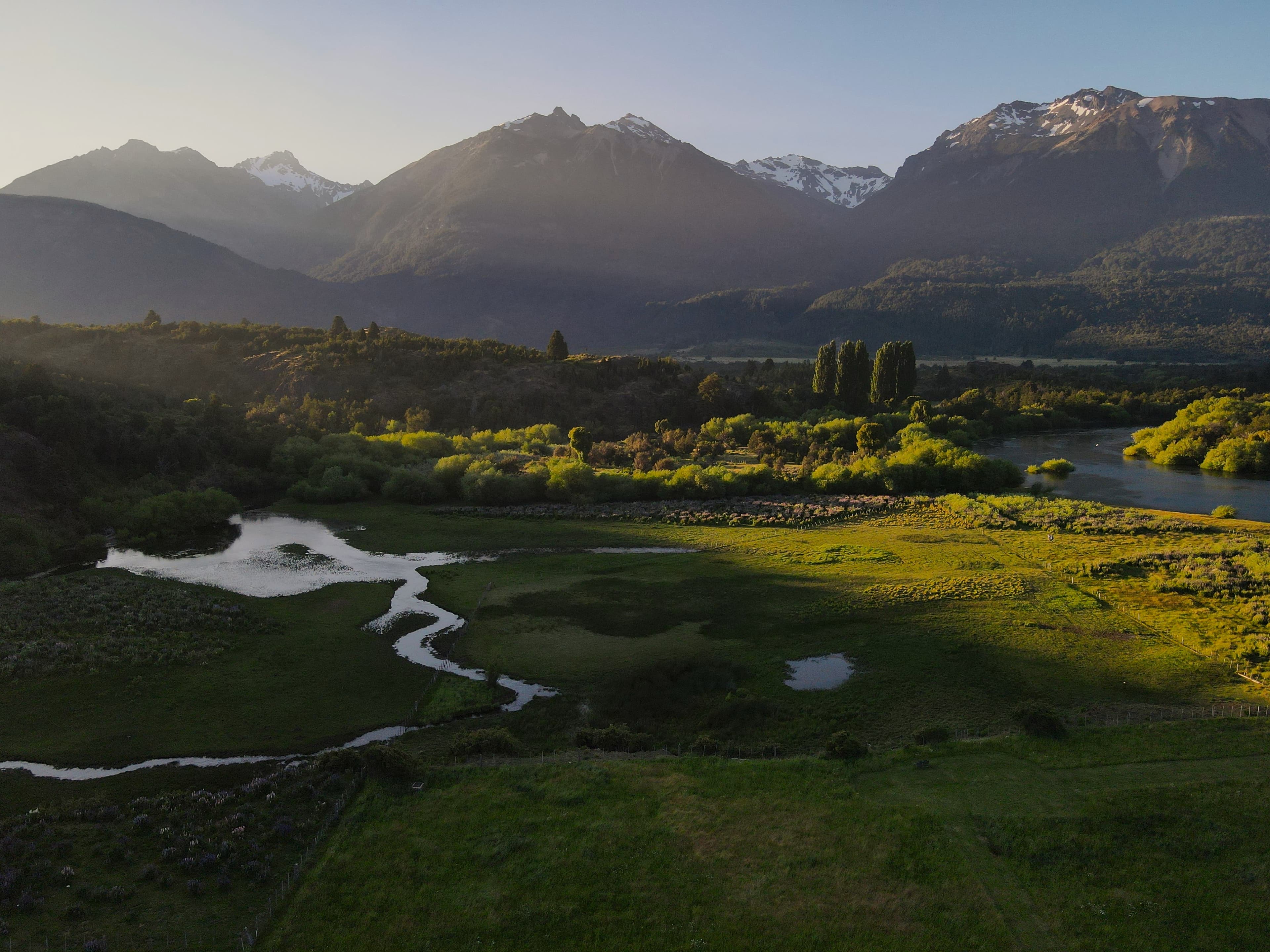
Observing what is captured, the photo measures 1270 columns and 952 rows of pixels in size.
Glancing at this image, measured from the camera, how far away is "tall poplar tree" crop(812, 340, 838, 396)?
12912cm

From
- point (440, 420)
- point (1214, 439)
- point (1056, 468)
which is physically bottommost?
point (1056, 468)

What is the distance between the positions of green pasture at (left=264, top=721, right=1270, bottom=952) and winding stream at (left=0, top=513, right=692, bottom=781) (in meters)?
7.69

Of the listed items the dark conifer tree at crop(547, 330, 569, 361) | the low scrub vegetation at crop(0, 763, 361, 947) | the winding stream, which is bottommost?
the winding stream

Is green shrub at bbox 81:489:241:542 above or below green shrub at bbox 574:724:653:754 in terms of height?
above

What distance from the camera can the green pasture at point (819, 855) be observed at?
17516mm

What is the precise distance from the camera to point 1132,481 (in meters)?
81.4

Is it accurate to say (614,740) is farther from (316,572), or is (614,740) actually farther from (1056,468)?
(1056,468)

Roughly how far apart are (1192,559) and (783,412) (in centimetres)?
7851

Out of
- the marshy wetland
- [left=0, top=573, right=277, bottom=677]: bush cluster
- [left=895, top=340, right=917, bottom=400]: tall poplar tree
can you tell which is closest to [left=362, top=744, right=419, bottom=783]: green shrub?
the marshy wetland

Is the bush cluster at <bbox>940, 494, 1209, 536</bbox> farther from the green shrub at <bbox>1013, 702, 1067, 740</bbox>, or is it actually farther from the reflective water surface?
the reflective water surface

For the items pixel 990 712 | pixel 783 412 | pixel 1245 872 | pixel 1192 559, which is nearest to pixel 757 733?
pixel 990 712

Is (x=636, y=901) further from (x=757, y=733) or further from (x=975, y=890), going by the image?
(x=757, y=733)

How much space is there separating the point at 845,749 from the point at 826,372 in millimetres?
110826

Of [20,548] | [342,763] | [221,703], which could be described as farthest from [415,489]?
[342,763]
